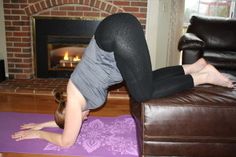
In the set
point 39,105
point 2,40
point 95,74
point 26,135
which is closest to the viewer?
point 95,74

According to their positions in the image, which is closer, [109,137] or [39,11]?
[109,137]

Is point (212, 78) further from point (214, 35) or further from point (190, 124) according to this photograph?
point (214, 35)

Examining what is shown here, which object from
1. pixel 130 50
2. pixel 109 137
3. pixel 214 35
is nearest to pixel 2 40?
pixel 109 137

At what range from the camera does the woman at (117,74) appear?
51.7 inches

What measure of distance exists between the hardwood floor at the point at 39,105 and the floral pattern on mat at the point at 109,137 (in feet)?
0.80

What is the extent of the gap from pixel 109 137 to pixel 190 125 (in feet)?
2.32

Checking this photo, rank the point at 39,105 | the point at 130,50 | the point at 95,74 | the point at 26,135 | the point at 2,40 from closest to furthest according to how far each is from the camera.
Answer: the point at 130,50 < the point at 95,74 < the point at 26,135 < the point at 39,105 < the point at 2,40

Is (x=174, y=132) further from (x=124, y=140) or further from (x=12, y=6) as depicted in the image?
(x=12, y=6)

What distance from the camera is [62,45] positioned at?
3.25 meters

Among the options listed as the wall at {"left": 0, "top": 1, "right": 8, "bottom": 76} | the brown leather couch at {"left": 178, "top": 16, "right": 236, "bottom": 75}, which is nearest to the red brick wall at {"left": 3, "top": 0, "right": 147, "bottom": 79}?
the wall at {"left": 0, "top": 1, "right": 8, "bottom": 76}

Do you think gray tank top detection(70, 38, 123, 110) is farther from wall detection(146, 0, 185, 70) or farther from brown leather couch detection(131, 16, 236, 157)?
wall detection(146, 0, 185, 70)

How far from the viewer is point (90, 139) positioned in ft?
6.07

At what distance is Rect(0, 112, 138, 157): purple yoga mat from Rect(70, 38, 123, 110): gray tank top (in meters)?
0.38

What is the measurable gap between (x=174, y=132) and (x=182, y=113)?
0.37 feet
